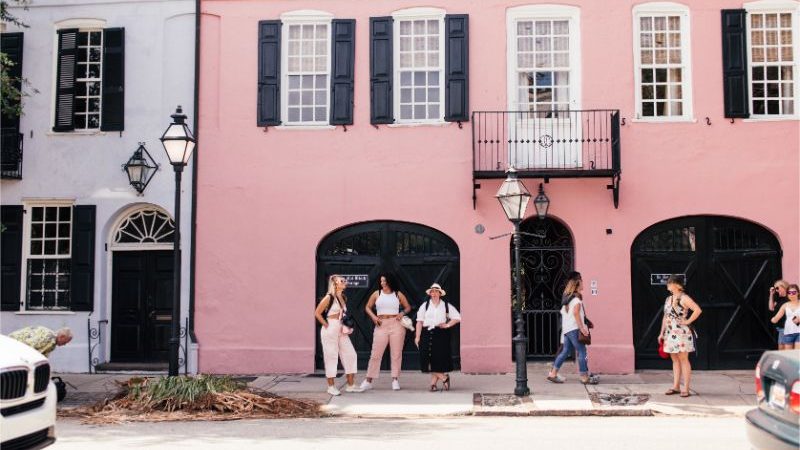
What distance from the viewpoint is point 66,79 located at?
15.8m

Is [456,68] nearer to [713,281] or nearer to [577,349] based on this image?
[577,349]

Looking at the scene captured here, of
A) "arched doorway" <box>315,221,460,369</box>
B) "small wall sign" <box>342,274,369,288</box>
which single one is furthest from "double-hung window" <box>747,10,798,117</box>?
"small wall sign" <box>342,274,369,288</box>

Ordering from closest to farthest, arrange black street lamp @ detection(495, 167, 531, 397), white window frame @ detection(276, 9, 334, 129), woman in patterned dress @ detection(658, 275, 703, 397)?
woman in patterned dress @ detection(658, 275, 703, 397) < black street lamp @ detection(495, 167, 531, 397) < white window frame @ detection(276, 9, 334, 129)

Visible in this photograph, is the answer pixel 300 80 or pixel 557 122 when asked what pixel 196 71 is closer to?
pixel 300 80

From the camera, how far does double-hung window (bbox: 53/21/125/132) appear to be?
15578mm

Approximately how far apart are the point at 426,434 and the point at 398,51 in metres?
8.06

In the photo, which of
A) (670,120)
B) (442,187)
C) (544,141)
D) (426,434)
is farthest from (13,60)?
(670,120)

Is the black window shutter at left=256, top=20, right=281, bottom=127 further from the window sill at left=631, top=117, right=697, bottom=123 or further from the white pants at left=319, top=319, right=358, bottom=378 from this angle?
the window sill at left=631, top=117, right=697, bottom=123

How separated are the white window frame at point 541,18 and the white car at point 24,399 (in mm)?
9918

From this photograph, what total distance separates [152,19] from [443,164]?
6.16 m

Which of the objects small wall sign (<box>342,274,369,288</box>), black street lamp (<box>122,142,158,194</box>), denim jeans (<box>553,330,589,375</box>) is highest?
black street lamp (<box>122,142,158,194</box>)

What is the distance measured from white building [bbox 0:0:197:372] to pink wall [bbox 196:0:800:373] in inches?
31.3

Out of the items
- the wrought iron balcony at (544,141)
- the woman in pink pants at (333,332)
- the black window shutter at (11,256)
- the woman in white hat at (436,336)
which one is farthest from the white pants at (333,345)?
the black window shutter at (11,256)

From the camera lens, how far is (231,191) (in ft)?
50.2
